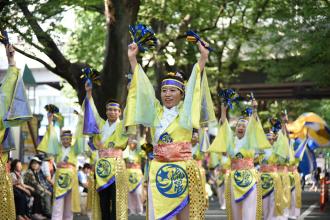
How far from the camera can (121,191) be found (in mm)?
10727

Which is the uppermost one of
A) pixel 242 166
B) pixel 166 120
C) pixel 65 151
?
pixel 166 120

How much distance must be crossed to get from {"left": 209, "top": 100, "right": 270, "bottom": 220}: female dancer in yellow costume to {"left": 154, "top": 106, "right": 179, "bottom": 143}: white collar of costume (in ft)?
10.0

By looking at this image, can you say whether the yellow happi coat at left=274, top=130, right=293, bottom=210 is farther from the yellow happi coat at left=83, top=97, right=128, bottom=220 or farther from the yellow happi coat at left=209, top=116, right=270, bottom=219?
the yellow happi coat at left=83, top=97, right=128, bottom=220

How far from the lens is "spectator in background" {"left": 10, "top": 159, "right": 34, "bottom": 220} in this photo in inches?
526

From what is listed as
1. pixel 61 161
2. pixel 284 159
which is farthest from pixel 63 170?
pixel 284 159

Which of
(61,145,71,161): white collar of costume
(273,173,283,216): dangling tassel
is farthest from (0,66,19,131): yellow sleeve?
(273,173,283,216): dangling tassel

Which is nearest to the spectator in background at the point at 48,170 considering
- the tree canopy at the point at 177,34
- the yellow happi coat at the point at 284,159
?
the tree canopy at the point at 177,34

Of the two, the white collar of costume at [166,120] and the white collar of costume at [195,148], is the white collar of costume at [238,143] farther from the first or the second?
the white collar of costume at [195,148]

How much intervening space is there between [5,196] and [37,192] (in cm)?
702

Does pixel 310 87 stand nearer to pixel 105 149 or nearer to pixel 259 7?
pixel 259 7

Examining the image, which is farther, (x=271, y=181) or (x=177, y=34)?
(x=177, y=34)

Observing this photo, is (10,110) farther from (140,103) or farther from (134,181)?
(134,181)

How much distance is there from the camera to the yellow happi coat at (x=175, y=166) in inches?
294

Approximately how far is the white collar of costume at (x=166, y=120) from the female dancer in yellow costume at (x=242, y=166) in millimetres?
3058
